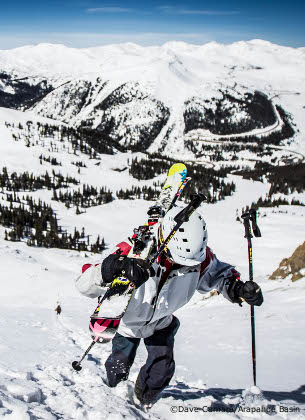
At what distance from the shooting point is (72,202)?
6988cm

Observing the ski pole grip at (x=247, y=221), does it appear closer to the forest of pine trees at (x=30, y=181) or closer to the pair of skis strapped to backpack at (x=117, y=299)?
the pair of skis strapped to backpack at (x=117, y=299)

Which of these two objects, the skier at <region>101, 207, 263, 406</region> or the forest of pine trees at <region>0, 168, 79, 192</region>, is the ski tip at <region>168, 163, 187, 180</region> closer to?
the skier at <region>101, 207, 263, 406</region>

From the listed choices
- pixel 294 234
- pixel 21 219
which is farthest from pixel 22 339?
pixel 21 219

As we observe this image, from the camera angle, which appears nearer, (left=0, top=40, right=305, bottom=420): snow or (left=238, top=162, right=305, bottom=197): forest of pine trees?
(left=0, top=40, right=305, bottom=420): snow

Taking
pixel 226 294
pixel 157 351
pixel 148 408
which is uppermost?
pixel 226 294

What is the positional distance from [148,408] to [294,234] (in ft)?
130

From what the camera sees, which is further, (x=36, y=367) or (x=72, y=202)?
(x=72, y=202)

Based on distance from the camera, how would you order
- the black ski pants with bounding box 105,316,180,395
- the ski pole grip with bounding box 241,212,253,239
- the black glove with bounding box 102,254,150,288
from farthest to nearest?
1. the ski pole grip with bounding box 241,212,253,239
2. the black ski pants with bounding box 105,316,180,395
3. the black glove with bounding box 102,254,150,288

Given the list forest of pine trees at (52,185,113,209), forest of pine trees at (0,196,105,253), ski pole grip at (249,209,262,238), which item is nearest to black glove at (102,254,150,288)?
ski pole grip at (249,209,262,238)

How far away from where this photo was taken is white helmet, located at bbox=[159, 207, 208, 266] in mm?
5000

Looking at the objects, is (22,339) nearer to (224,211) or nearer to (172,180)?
(172,180)

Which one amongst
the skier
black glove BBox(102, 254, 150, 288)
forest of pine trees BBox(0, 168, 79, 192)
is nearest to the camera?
black glove BBox(102, 254, 150, 288)

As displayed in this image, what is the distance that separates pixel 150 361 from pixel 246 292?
1949 mm

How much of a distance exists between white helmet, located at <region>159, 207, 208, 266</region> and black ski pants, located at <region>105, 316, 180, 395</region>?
1.38 m
